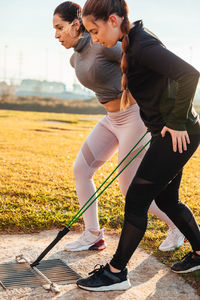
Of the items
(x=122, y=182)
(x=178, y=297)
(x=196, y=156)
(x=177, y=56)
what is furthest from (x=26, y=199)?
(x=196, y=156)

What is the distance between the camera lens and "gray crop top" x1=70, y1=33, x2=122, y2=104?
315 cm

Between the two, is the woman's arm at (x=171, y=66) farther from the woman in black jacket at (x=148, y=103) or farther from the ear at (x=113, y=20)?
the ear at (x=113, y=20)

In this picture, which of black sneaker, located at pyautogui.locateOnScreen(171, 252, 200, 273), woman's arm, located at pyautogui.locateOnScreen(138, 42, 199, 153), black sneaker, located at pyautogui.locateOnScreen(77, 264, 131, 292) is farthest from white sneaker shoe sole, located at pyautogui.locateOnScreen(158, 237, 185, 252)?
woman's arm, located at pyautogui.locateOnScreen(138, 42, 199, 153)

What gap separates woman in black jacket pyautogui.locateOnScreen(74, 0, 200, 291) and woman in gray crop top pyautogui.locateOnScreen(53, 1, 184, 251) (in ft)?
1.75

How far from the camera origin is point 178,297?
2818 mm

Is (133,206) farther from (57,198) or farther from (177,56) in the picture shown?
(57,198)

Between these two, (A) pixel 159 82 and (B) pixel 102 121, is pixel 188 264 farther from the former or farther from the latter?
(A) pixel 159 82

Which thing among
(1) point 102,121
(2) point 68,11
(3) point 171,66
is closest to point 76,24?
(2) point 68,11

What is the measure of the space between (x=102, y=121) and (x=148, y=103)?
1004 millimetres

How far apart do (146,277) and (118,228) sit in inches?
46.6

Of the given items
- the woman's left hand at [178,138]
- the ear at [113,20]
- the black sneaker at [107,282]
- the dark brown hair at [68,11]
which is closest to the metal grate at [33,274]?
the black sneaker at [107,282]

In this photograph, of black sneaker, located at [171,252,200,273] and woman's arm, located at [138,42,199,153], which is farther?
black sneaker, located at [171,252,200,273]

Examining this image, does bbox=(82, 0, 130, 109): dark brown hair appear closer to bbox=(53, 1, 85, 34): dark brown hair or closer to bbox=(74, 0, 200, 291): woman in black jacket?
bbox=(74, 0, 200, 291): woman in black jacket

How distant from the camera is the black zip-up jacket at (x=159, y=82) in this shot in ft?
7.70
